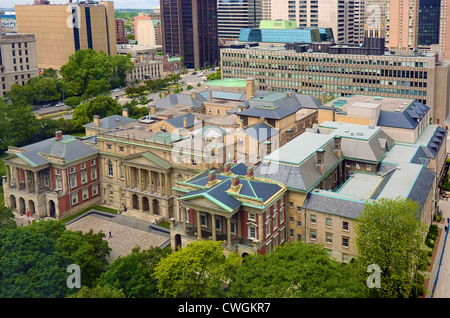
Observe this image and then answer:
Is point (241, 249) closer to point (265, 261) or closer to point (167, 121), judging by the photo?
point (265, 261)

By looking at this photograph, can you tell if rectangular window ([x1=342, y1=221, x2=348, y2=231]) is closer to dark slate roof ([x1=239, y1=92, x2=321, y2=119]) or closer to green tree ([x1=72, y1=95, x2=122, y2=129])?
dark slate roof ([x1=239, y1=92, x2=321, y2=119])

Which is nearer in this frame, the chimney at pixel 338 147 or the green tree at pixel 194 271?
the green tree at pixel 194 271

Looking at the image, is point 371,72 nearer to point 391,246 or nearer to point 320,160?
point 320,160

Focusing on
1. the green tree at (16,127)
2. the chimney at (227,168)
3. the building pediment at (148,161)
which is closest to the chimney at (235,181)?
the chimney at (227,168)

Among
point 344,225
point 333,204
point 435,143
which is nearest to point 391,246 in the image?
point 344,225

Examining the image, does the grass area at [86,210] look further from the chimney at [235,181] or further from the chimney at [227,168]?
the chimney at [235,181]

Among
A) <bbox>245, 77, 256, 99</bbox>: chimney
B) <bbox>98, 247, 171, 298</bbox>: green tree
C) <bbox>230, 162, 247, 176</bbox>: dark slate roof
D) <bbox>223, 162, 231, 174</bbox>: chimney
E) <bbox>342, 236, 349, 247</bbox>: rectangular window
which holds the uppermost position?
<bbox>245, 77, 256, 99</bbox>: chimney

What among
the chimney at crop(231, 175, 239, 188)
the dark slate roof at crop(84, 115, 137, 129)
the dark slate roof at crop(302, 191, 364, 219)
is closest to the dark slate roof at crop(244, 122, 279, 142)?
the dark slate roof at crop(302, 191, 364, 219)
